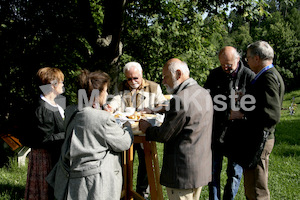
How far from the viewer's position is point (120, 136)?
220cm

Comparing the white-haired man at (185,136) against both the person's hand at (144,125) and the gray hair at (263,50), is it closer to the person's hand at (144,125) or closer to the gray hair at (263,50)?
the person's hand at (144,125)

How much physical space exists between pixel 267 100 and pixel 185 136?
2.76 ft

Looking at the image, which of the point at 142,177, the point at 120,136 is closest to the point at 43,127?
the point at 120,136

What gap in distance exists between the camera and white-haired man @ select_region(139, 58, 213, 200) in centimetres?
215

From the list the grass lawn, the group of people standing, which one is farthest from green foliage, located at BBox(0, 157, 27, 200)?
the group of people standing

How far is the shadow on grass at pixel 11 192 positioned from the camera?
3.70 meters

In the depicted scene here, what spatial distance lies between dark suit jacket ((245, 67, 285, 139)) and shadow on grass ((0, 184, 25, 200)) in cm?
317

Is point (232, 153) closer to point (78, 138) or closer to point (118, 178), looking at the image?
point (118, 178)

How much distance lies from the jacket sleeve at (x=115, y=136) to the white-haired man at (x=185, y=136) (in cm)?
24

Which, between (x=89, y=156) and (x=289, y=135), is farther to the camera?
(x=289, y=135)

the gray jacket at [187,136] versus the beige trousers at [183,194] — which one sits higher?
the gray jacket at [187,136]

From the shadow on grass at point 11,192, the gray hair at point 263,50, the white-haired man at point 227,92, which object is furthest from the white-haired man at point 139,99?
the shadow on grass at point 11,192

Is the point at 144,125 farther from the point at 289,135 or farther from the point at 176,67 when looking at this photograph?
the point at 289,135

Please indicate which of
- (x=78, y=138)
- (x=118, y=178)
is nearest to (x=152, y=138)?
(x=118, y=178)
